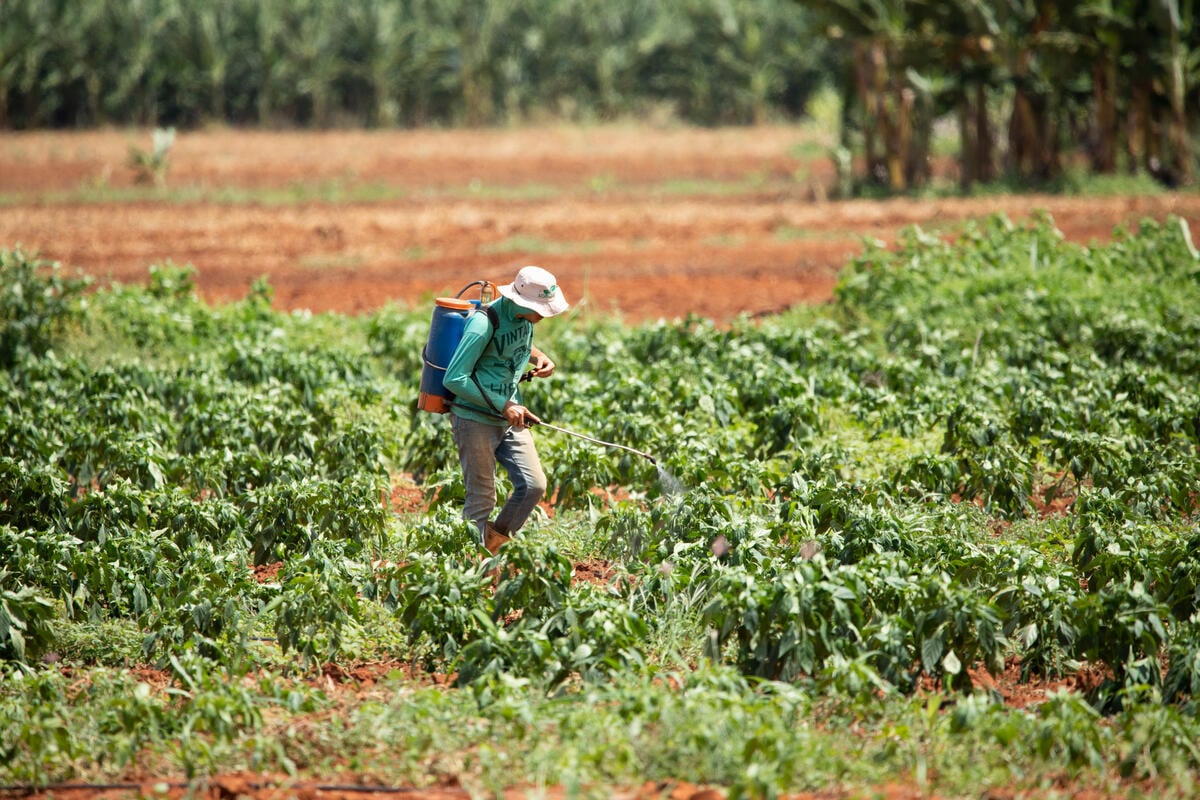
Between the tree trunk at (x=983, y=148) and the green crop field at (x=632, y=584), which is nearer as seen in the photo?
the green crop field at (x=632, y=584)

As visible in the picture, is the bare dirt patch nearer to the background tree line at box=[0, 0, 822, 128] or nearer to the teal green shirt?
the teal green shirt

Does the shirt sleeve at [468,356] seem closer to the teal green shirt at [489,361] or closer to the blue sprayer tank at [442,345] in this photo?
the teal green shirt at [489,361]

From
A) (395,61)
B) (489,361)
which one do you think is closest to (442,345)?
(489,361)

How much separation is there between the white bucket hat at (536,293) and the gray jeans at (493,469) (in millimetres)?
634

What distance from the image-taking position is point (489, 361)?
5859 mm

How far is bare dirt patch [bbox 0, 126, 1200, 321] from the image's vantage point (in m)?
14.5

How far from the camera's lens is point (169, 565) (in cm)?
557

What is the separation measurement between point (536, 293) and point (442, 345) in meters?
0.56

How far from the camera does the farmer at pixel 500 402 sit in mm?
5688

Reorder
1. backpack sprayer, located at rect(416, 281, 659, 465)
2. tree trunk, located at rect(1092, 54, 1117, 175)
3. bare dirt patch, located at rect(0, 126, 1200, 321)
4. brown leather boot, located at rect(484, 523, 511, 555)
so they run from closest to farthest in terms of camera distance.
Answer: backpack sprayer, located at rect(416, 281, 659, 465), brown leather boot, located at rect(484, 523, 511, 555), bare dirt patch, located at rect(0, 126, 1200, 321), tree trunk, located at rect(1092, 54, 1117, 175)

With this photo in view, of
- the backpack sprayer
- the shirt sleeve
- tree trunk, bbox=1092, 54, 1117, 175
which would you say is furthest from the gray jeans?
tree trunk, bbox=1092, 54, 1117, 175

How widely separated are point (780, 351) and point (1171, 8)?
1340cm

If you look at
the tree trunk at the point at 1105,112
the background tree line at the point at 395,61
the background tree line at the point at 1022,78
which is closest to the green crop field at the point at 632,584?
the background tree line at the point at 1022,78

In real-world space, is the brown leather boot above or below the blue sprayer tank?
below
